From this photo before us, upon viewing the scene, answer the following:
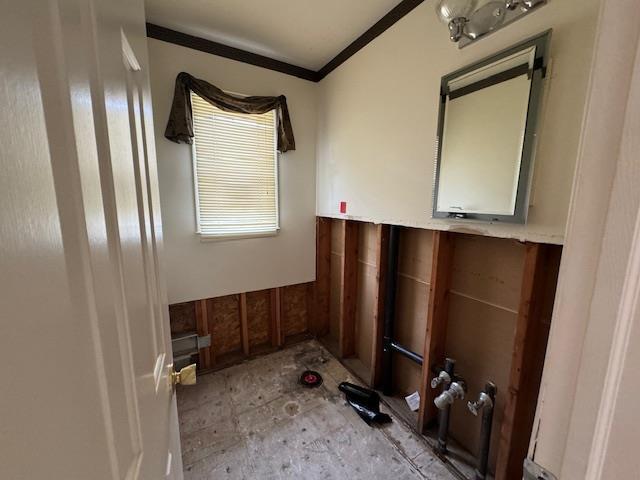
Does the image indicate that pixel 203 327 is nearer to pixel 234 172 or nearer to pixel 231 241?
pixel 231 241

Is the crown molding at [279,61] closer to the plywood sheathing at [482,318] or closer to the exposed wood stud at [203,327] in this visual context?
the plywood sheathing at [482,318]

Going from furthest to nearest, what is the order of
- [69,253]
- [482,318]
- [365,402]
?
[365,402] → [482,318] → [69,253]

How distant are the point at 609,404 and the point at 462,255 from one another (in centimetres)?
127

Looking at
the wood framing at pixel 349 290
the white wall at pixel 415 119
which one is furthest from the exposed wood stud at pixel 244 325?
the white wall at pixel 415 119

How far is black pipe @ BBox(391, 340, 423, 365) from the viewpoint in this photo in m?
1.77

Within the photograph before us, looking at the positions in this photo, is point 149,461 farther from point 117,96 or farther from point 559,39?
point 559,39

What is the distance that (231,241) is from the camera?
230cm

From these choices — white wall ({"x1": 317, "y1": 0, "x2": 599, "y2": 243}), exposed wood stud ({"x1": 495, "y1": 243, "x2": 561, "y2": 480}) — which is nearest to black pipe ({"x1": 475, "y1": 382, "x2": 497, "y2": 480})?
exposed wood stud ({"x1": 495, "y1": 243, "x2": 561, "y2": 480})

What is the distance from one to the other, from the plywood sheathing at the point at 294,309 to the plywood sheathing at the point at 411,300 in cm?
111

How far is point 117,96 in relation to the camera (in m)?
0.47

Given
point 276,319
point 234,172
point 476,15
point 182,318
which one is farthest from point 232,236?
point 476,15

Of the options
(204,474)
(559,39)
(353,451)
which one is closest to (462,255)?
(559,39)

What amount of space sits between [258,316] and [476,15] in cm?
268

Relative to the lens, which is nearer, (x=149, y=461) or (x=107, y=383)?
(x=107, y=383)
